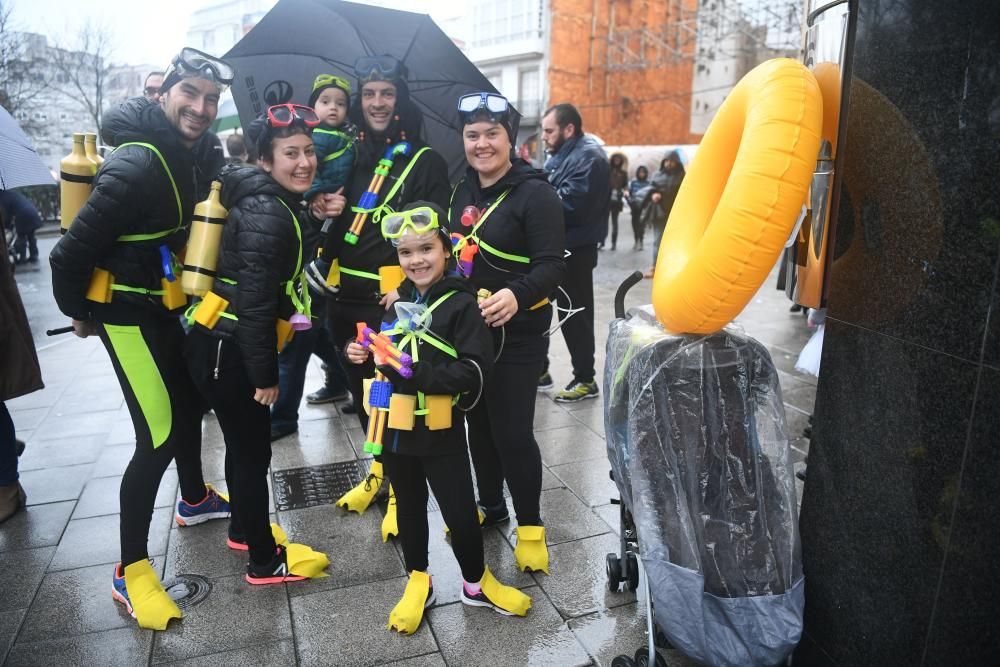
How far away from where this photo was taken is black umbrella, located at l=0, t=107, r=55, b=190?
336 cm

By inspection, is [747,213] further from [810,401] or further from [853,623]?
[810,401]

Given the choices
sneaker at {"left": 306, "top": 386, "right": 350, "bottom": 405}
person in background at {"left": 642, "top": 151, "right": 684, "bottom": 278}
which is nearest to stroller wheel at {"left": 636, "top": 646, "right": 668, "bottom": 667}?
sneaker at {"left": 306, "top": 386, "right": 350, "bottom": 405}

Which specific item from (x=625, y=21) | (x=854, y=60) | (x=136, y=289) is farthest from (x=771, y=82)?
(x=625, y=21)

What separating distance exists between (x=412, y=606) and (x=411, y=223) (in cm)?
152

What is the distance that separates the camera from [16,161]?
341 cm

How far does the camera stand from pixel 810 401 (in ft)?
17.7

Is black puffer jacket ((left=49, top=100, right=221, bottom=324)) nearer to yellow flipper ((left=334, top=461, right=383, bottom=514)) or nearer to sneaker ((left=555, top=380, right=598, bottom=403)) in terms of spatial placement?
yellow flipper ((left=334, top=461, right=383, bottom=514))

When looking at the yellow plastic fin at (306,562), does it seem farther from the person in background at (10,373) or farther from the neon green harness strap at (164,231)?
→ the person in background at (10,373)

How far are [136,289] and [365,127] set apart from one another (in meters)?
1.31

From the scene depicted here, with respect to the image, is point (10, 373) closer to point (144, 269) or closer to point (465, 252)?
point (144, 269)

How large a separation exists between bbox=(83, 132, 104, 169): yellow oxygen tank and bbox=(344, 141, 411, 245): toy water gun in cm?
107

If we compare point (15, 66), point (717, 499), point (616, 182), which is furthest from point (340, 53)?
point (15, 66)

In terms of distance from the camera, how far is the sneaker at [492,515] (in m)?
3.45

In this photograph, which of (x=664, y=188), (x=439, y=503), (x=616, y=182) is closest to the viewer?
(x=439, y=503)
